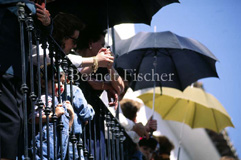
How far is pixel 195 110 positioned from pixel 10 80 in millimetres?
7393

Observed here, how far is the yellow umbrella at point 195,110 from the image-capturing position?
38.3ft

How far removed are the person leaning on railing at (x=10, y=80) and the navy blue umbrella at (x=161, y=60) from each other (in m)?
4.64

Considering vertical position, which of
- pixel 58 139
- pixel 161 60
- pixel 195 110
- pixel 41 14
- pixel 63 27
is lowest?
pixel 58 139

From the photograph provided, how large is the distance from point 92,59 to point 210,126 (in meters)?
5.90

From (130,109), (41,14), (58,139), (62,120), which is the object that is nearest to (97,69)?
(130,109)

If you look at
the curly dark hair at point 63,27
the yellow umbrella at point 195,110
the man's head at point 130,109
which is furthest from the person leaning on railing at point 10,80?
the yellow umbrella at point 195,110

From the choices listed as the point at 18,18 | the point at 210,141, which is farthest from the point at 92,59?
the point at 210,141

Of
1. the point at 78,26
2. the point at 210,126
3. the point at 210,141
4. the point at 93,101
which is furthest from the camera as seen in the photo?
the point at 210,141

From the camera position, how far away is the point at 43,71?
5535 millimetres

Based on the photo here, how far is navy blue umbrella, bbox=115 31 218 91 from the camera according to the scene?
9469 millimetres

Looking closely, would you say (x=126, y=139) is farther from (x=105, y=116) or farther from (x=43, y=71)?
(x=43, y=71)

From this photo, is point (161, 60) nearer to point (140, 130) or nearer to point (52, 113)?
point (140, 130)

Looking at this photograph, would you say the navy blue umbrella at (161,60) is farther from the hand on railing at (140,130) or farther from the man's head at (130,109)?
the hand on railing at (140,130)

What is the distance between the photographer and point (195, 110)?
1178 centimetres
